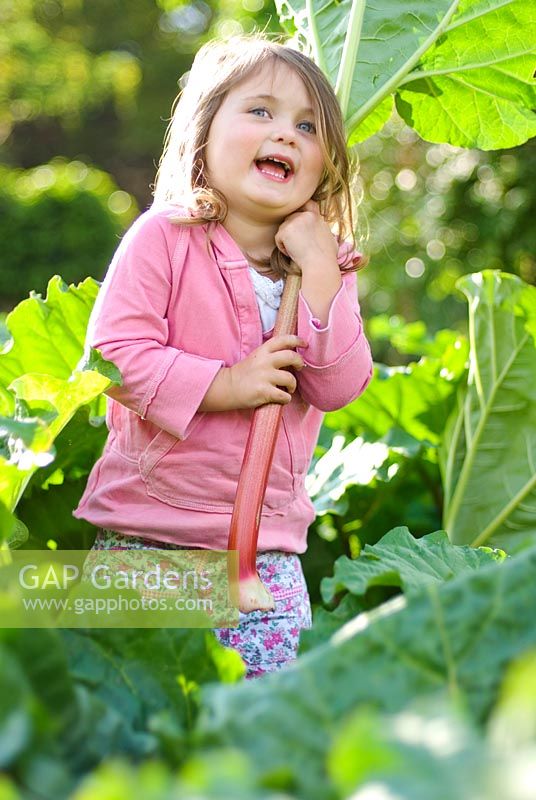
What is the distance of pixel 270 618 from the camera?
1.88 meters

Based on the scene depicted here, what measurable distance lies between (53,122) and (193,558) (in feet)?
72.2

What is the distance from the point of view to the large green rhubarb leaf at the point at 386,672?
843mm

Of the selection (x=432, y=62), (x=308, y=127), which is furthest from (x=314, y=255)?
(x=432, y=62)

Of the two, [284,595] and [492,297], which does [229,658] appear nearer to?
[284,595]

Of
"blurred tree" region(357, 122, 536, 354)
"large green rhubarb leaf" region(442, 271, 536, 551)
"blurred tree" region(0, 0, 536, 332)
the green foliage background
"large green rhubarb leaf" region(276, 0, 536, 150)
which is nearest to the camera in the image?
the green foliage background

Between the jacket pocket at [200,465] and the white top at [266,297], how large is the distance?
175 millimetres

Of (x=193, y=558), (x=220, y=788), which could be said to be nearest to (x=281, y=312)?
(x=193, y=558)

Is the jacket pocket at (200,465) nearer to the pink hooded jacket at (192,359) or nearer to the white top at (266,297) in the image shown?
the pink hooded jacket at (192,359)

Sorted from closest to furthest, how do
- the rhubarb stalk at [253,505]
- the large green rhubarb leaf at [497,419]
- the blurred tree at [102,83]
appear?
the rhubarb stalk at [253,505] → the large green rhubarb leaf at [497,419] → the blurred tree at [102,83]

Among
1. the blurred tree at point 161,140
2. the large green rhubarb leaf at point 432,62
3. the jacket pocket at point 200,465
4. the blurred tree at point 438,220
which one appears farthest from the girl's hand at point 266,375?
the blurred tree at point 438,220

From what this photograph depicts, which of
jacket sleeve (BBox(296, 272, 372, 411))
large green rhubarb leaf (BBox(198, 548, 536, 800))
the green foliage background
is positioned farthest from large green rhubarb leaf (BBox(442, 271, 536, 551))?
large green rhubarb leaf (BBox(198, 548, 536, 800))

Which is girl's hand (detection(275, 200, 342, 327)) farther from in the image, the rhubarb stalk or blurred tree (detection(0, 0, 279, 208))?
blurred tree (detection(0, 0, 279, 208))

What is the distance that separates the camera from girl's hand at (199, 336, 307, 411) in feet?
5.70

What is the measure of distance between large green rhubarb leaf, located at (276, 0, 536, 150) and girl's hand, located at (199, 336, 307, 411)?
63 centimetres
